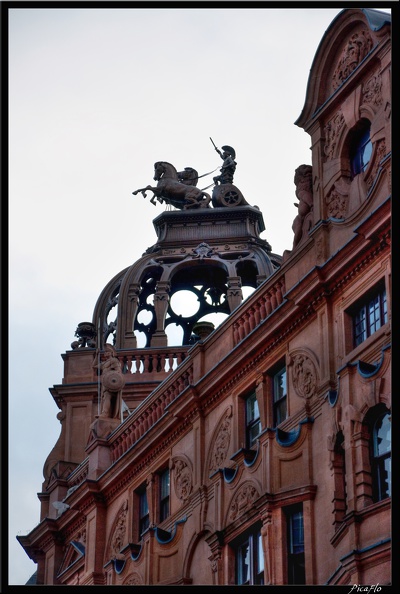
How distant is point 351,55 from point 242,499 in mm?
10121

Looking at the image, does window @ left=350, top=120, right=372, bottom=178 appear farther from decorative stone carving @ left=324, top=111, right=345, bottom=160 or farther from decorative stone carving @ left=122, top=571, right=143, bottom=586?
decorative stone carving @ left=122, top=571, right=143, bottom=586

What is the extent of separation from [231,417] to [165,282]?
17.4 meters

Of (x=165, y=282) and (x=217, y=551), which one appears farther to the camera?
(x=165, y=282)

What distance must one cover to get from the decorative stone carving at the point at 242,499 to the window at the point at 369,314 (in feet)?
14.0

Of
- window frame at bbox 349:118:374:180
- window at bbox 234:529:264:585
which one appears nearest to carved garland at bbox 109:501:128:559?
window at bbox 234:529:264:585

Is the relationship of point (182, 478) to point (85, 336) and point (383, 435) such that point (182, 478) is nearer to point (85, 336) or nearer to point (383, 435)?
point (383, 435)

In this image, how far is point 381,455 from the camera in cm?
3562

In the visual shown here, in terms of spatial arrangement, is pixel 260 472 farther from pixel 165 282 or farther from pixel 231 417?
pixel 165 282

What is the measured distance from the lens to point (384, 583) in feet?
111

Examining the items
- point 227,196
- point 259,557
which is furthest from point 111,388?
point 227,196

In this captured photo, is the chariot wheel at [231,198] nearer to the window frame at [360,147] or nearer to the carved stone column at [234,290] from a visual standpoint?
the carved stone column at [234,290]

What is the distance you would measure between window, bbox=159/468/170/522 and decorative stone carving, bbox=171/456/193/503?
29.4 inches
